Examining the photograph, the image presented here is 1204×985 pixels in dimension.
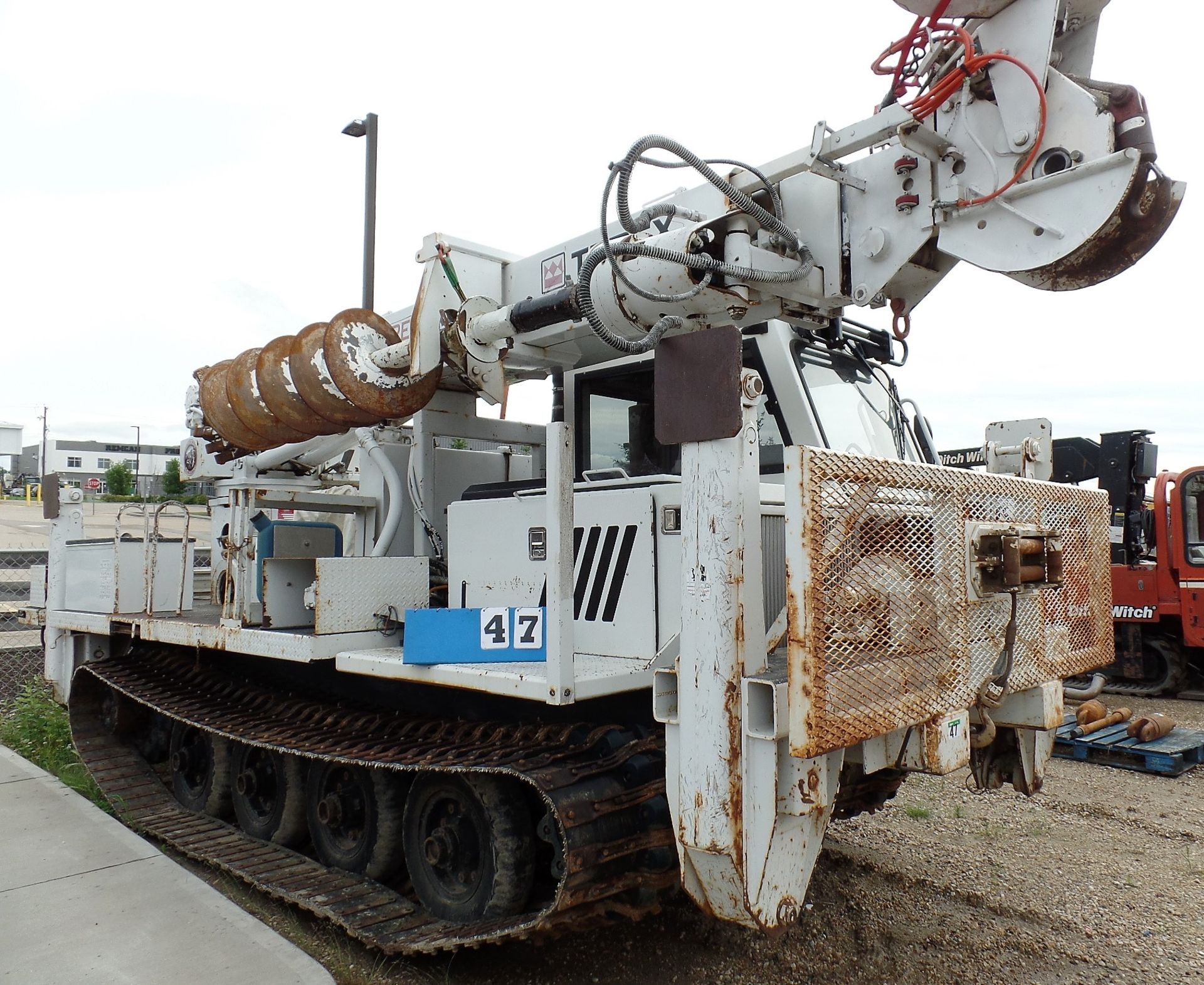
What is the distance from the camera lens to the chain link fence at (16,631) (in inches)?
375

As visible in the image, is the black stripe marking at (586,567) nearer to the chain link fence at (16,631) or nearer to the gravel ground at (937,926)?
the gravel ground at (937,926)

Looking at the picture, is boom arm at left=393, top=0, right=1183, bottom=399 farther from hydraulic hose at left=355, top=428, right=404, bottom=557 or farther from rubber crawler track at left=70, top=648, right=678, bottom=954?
hydraulic hose at left=355, top=428, right=404, bottom=557

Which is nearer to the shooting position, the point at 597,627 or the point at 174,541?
the point at 597,627

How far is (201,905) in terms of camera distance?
4.16 m

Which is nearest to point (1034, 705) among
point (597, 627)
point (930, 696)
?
point (930, 696)

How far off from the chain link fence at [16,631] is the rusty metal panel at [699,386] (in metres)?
5.69

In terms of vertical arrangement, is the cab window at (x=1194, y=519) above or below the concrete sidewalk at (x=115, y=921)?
above

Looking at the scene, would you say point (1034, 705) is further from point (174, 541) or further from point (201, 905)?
point (174, 541)

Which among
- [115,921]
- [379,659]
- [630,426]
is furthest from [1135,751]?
[115,921]

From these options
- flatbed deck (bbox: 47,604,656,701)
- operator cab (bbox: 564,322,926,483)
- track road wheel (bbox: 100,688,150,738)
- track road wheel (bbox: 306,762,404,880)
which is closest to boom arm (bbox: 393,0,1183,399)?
operator cab (bbox: 564,322,926,483)

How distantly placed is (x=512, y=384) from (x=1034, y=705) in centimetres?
341

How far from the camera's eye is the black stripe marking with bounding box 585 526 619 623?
379 centimetres

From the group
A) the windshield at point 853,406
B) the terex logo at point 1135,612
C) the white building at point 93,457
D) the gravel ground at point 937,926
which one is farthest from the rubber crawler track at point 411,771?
the white building at point 93,457

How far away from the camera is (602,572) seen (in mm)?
3824
